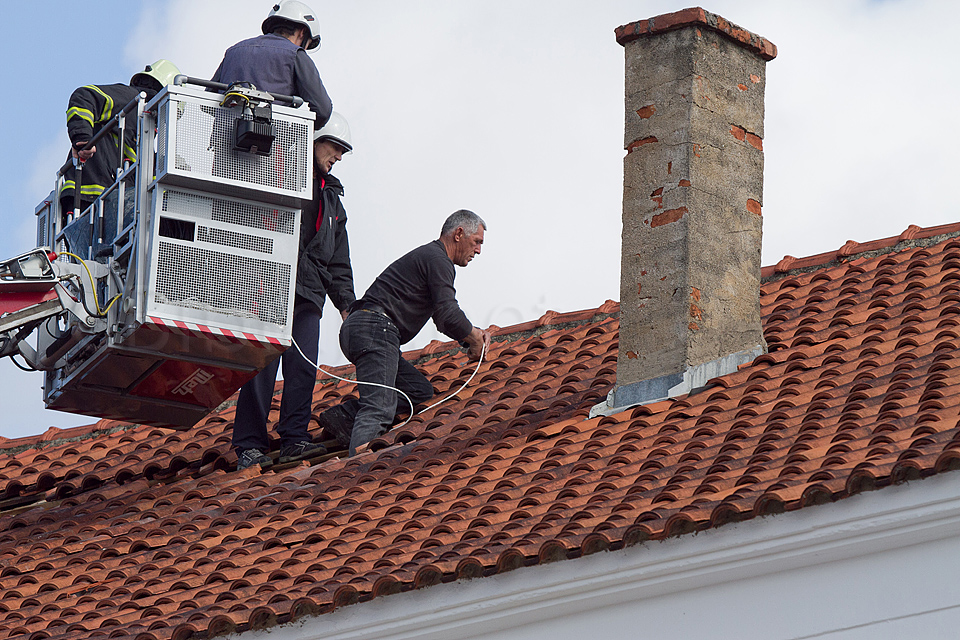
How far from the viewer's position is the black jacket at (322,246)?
1198 centimetres

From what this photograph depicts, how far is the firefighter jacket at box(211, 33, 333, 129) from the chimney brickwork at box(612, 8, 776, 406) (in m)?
2.03

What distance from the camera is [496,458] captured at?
10164 mm

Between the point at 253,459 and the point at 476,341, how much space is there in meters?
1.74

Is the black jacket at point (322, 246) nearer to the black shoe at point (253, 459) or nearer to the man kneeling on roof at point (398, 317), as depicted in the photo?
the man kneeling on roof at point (398, 317)

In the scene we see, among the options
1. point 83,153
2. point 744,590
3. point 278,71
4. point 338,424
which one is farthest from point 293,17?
point 744,590

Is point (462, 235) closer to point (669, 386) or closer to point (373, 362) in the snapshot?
point (373, 362)

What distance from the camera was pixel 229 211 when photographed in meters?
10.7

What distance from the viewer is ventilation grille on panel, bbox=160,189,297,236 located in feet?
34.7

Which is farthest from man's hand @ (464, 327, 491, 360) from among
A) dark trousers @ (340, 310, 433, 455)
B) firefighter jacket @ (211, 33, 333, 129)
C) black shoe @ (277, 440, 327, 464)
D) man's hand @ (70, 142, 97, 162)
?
man's hand @ (70, 142, 97, 162)

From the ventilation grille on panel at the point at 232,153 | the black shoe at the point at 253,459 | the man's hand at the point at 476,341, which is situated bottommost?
the black shoe at the point at 253,459

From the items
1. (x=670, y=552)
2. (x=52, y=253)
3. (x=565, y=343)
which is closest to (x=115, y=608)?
(x=52, y=253)

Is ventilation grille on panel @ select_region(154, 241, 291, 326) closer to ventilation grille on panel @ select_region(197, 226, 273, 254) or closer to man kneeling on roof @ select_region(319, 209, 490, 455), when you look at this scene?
ventilation grille on panel @ select_region(197, 226, 273, 254)

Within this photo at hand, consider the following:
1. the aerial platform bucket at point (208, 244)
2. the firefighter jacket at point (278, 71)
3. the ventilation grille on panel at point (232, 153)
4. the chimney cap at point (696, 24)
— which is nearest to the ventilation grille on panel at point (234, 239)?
the aerial platform bucket at point (208, 244)

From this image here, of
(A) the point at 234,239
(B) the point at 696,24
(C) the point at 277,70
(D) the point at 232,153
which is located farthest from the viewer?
(C) the point at 277,70
